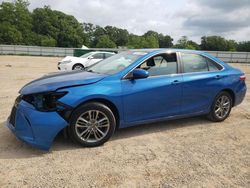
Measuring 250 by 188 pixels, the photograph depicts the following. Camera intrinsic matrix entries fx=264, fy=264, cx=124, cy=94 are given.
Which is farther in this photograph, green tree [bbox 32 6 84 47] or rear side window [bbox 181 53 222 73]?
green tree [bbox 32 6 84 47]

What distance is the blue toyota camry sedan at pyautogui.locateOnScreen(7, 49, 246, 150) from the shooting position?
3793 mm

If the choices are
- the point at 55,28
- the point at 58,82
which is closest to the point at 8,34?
the point at 55,28

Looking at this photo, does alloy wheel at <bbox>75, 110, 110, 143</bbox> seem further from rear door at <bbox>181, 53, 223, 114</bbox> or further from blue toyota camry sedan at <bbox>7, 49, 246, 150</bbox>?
rear door at <bbox>181, 53, 223, 114</bbox>

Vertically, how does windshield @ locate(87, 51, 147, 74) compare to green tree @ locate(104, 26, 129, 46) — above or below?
below

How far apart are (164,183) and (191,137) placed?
172cm

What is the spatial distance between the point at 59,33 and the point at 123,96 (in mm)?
74156

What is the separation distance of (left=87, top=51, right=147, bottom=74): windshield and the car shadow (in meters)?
1.16

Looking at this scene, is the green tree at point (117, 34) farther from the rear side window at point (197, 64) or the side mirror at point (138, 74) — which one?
the side mirror at point (138, 74)

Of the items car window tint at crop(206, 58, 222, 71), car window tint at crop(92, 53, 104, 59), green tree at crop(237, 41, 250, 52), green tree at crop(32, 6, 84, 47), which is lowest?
car window tint at crop(206, 58, 222, 71)

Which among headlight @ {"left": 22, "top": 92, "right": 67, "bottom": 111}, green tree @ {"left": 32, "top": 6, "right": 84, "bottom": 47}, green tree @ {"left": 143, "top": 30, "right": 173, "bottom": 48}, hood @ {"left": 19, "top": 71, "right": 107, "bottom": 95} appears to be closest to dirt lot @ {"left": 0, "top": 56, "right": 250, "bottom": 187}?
headlight @ {"left": 22, "top": 92, "right": 67, "bottom": 111}

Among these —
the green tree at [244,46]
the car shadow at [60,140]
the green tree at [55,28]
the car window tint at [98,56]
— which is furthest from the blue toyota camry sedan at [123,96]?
the green tree at [55,28]

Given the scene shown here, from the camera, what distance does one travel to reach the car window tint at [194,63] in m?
5.09

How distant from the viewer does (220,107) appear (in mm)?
5605

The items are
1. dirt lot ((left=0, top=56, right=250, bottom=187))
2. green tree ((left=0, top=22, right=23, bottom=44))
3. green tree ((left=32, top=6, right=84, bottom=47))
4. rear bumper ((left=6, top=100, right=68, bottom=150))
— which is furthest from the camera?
green tree ((left=32, top=6, right=84, bottom=47))
